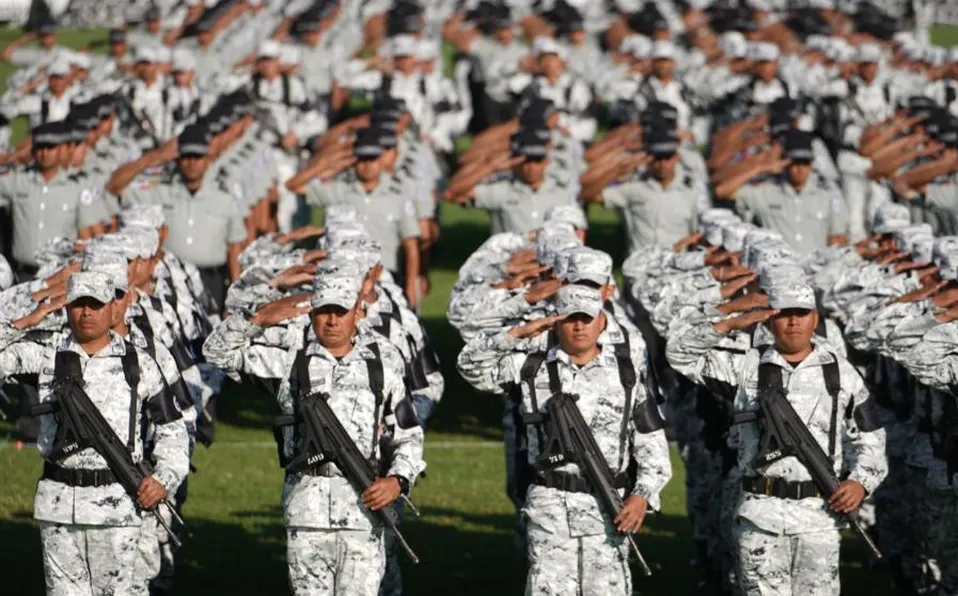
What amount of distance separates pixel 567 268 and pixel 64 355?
2731 millimetres

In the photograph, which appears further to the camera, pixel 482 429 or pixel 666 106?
pixel 666 106

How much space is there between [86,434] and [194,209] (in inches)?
292

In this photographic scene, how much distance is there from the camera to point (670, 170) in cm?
1853

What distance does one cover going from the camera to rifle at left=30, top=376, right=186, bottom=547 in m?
11.3

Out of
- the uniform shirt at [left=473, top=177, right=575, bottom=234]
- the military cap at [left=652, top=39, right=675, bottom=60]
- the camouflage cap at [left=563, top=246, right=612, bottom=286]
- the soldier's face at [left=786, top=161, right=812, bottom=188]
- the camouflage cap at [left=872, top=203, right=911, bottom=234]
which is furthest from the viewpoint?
the military cap at [left=652, top=39, right=675, bottom=60]

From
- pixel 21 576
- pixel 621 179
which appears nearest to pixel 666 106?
pixel 621 179

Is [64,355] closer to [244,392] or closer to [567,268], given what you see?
[567,268]

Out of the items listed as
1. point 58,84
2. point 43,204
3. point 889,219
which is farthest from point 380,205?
point 58,84

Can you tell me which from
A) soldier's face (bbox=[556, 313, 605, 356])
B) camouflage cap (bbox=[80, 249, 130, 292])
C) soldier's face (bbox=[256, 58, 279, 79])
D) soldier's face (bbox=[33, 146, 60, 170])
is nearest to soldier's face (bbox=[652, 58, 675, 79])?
soldier's face (bbox=[256, 58, 279, 79])

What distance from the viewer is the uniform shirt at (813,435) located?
458 inches

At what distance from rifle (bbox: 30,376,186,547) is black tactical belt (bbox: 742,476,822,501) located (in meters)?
2.81

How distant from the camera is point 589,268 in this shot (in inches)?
490

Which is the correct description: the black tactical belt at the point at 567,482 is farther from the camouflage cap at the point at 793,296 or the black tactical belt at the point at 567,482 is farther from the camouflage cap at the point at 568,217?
the camouflage cap at the point at 568,217

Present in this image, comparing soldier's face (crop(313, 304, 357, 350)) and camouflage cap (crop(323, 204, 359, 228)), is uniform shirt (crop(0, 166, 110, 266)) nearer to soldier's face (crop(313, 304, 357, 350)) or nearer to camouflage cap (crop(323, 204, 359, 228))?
camouflage cap (crop(323, 204, 359, 228))
